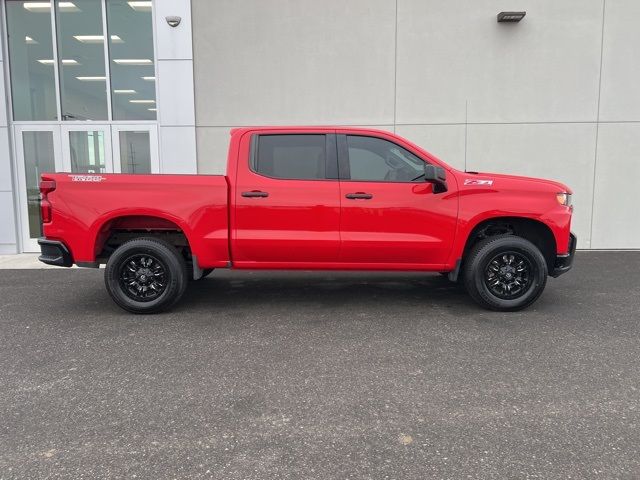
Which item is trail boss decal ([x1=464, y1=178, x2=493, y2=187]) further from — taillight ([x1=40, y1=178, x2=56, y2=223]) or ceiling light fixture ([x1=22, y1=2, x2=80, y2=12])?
ceiling light fixture ([x1=22, y1=2, x2=80, y2=12])

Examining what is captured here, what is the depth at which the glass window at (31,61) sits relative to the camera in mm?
9516

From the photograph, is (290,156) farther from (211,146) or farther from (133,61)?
(133,61)

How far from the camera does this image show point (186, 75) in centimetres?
928

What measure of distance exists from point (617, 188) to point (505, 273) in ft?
20.1

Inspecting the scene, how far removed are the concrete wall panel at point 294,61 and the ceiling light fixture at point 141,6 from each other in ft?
3.71

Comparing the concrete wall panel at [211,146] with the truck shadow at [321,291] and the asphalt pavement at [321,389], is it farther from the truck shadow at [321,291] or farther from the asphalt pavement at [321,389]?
the asphalt pavement at [321,389]

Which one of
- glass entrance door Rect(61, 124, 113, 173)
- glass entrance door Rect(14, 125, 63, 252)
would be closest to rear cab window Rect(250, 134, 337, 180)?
glass entrance door Rect(61, 124, 113, 173)

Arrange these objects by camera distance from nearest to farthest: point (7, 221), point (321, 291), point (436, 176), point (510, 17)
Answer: point (436, 176), point (321, 291), point (510, 17), point (7, 221)

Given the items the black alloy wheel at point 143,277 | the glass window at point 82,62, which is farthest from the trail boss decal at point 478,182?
the glass window at point 82,62

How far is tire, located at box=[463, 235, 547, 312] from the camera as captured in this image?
4949 millimetres

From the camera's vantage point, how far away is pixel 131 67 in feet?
31.7

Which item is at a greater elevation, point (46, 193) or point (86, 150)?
point (86, 150)

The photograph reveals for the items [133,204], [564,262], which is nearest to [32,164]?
[133,204]

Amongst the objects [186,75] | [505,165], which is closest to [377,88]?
[505,165]
